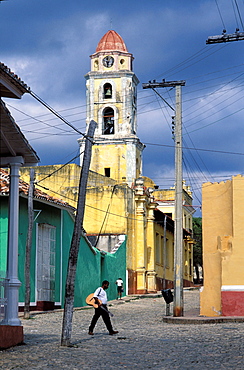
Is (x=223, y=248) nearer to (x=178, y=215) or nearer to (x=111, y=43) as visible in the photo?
(x=178, y=215)

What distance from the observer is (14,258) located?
12.3m

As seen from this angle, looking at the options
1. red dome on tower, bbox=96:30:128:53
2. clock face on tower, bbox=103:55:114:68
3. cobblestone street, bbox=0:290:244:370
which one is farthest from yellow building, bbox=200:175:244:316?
red dome on tower, bbox=96:30:128:53

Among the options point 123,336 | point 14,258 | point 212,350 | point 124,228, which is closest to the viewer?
point 212,350

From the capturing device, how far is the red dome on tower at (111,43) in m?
48.1

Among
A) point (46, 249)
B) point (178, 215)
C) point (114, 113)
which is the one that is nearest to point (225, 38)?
point (178, 215)

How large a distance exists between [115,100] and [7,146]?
113 feet

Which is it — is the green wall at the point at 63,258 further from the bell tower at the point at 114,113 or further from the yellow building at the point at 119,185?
the bell tower at the point at 114,113

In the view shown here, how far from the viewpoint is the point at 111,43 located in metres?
48.2

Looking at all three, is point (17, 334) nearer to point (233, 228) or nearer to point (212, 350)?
point (212, 350)

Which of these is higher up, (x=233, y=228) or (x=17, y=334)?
(x=233, y=228)

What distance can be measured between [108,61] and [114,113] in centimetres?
382

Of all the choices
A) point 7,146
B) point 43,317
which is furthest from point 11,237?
point 43,317

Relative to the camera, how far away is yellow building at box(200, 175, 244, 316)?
19031 millimetres

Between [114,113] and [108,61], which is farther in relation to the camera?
[108,61]
